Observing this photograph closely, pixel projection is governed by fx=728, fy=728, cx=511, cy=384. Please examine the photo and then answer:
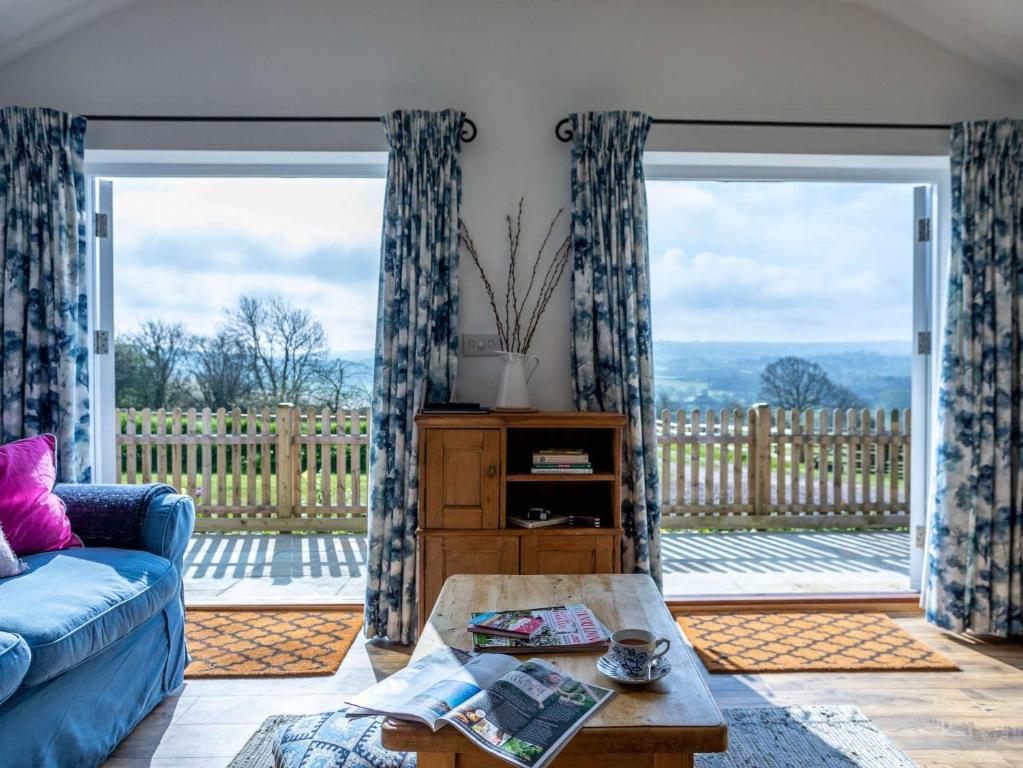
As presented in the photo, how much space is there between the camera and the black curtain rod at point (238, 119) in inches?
123

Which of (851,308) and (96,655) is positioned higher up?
(851,308)

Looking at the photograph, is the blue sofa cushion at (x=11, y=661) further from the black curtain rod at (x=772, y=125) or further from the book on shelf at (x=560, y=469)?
the black curtain rod at (x=772, y=125)

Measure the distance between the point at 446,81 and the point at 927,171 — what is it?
2291 millimetres

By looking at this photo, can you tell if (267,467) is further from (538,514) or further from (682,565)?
(682,565)

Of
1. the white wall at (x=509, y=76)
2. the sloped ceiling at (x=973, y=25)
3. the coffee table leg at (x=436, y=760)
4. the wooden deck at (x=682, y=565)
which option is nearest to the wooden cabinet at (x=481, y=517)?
the white wall at (x=509, y=76)

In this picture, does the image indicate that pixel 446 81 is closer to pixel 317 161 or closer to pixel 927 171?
pixel 317 161

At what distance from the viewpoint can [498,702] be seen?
131 centimetres

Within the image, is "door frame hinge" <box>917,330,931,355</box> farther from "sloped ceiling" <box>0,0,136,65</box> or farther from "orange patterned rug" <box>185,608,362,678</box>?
"sloped ceiling" <box>0,0,136,65</box>

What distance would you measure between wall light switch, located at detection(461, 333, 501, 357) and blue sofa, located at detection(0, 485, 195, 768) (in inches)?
50.1

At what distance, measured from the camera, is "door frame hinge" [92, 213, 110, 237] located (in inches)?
131

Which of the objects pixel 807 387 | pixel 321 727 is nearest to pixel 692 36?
pixel 807 387

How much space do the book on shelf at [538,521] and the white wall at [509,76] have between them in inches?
21.1

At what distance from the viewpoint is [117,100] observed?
3.14 m

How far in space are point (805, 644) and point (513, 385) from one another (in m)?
1.59
